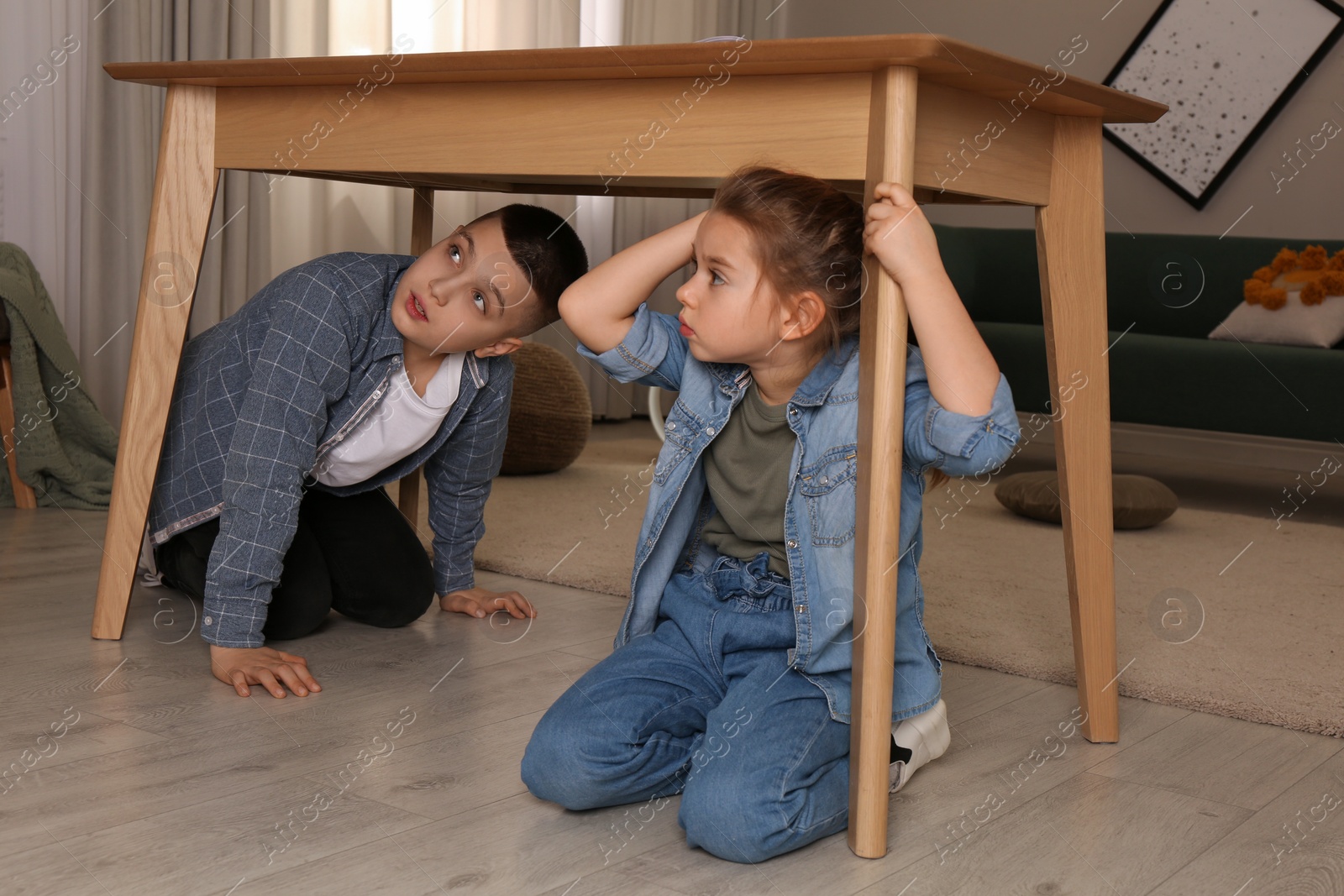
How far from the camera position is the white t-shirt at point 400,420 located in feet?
4.58

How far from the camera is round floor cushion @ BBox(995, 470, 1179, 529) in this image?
93.7 inches

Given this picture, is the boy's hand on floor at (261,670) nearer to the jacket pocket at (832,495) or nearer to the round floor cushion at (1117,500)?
the jacket pocket at (832,495)

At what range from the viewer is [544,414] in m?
2.72

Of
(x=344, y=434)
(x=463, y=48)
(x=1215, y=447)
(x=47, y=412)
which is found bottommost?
(x=1215, y=447)

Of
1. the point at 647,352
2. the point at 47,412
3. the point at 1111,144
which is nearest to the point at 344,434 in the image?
the point at 647,352

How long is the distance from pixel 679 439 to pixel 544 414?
1.65m

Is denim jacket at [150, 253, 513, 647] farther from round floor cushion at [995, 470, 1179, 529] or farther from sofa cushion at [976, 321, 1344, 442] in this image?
sofa cushion at [976, 321, 1344, 442]

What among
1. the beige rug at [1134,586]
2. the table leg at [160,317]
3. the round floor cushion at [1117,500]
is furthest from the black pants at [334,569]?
the round floor cushion at [1117,500]

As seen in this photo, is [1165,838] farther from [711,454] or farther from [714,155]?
[714,155]

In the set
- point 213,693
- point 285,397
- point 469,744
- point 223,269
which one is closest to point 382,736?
point 469,744

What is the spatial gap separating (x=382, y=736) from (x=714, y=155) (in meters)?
0.60

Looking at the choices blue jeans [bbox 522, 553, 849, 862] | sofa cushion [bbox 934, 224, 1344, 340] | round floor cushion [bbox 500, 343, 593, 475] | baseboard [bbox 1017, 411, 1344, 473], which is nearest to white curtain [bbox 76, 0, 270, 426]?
round floor cushion [bbox 500, 343, 593, 475]

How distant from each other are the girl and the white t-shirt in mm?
361

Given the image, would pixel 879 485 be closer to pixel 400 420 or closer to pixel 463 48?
pixel 400 420
